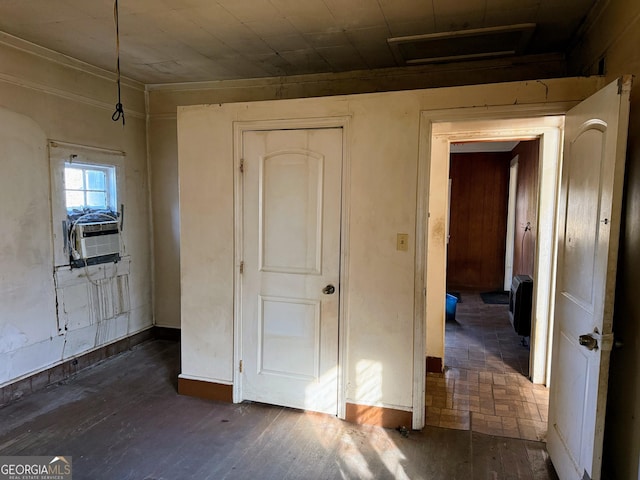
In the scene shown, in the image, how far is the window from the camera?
3465 mm

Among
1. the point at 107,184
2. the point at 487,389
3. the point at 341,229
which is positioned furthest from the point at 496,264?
the point at 107,184

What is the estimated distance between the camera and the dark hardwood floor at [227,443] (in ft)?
7.54

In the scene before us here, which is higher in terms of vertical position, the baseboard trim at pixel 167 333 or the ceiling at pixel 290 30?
the ceiling at pixel 290 30

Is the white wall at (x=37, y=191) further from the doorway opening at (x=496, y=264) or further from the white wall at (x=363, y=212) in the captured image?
the doorway opening at (x=496, y=264)

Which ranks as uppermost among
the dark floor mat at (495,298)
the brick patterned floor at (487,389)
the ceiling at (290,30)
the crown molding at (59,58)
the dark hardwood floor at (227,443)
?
the ceiling at (290,30)

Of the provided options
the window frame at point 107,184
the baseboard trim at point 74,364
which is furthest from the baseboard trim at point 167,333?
the window frame at point 107,184

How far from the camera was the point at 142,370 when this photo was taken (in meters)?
3.63

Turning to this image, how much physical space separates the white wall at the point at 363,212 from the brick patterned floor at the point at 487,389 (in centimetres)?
52

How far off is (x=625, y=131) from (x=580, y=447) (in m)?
1.40

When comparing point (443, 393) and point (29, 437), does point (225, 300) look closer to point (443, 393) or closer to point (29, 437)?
point (29, 437)

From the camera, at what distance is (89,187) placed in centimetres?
366

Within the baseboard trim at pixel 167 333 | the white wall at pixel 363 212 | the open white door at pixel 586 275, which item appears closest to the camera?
the open white door at pixel 586 275

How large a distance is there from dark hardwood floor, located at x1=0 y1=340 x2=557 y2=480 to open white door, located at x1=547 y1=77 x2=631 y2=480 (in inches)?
18.3

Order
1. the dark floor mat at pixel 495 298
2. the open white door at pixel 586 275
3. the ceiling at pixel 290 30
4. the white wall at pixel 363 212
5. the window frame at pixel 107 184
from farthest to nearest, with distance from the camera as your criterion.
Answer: the dark floor mat at pixel 495 298 < the window frame at pixel 107 184 < the white wall at pixel 363 212 < the ceiling at pixel 290 30 < the open white door at pixel 586 275
